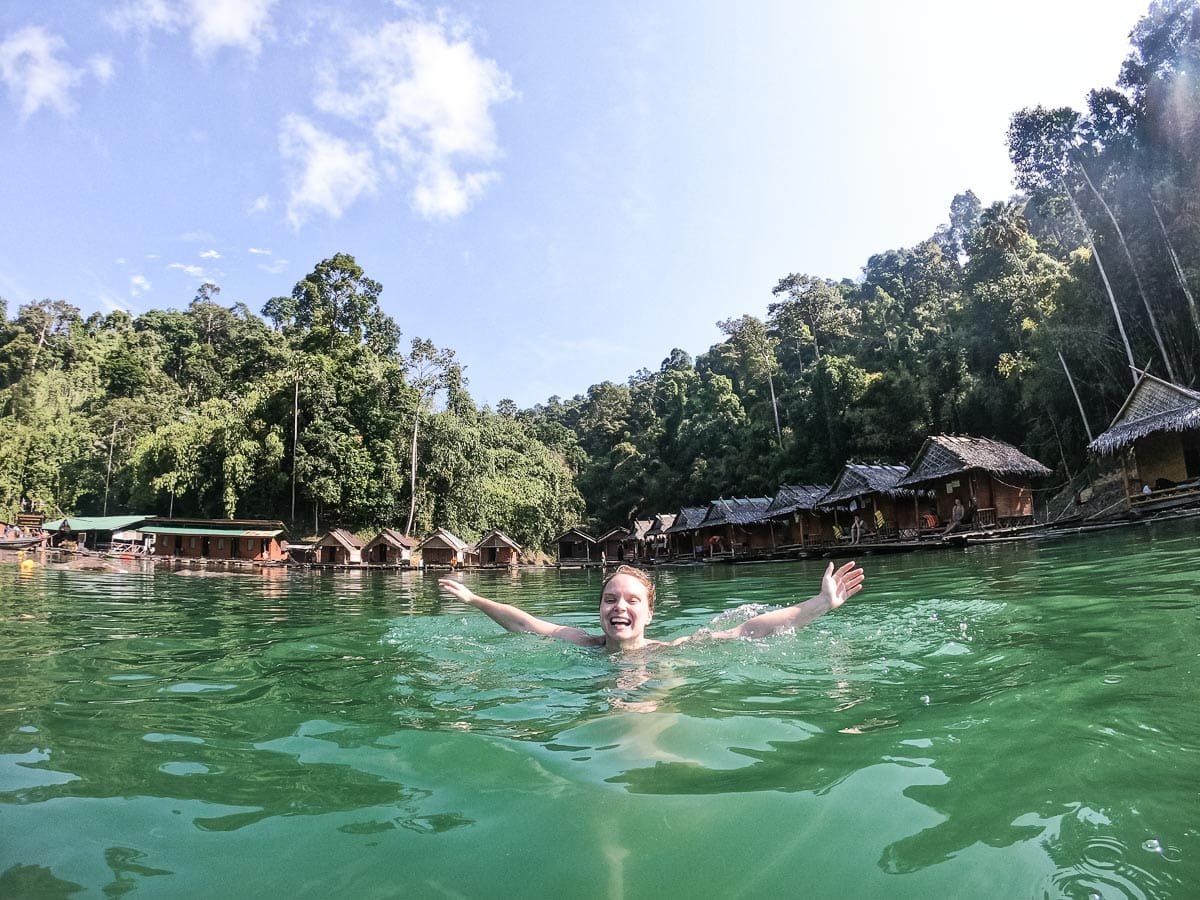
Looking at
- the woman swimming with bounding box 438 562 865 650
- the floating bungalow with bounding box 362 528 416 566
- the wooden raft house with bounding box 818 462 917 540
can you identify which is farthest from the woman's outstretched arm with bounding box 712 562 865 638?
the floating bungalow with bounding box 362 528 416 566

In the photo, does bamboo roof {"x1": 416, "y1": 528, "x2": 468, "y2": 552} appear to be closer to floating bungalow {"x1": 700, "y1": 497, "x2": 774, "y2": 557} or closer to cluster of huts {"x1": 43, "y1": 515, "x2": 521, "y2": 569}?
cluster of huts {"x1": 43, "y1": 515, "x2": 521, "y2": 569}

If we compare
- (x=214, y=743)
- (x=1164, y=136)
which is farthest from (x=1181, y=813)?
(x=1164, y=136)

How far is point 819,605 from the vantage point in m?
3.53

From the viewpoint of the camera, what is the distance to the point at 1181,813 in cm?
140

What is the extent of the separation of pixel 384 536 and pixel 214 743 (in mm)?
31611

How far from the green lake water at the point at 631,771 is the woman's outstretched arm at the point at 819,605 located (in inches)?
6.4

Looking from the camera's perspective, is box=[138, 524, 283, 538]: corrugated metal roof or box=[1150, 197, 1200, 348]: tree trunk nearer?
box=[1150, 197, 1200, 348]: tree trunk

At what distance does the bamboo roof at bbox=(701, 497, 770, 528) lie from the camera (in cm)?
3080

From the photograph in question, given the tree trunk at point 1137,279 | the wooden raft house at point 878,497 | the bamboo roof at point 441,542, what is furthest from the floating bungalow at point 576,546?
the tree trunk at point 1137,279

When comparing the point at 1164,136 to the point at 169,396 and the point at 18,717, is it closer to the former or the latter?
the point at 18,717

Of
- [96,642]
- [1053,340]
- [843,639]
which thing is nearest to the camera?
[843,639]

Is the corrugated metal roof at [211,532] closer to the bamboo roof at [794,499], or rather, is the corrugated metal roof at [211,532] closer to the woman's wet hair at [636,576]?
the bamboo roof at [794,499]

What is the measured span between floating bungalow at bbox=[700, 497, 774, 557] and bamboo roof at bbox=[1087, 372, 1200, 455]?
1461 centimetres

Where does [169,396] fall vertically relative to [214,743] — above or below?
above
